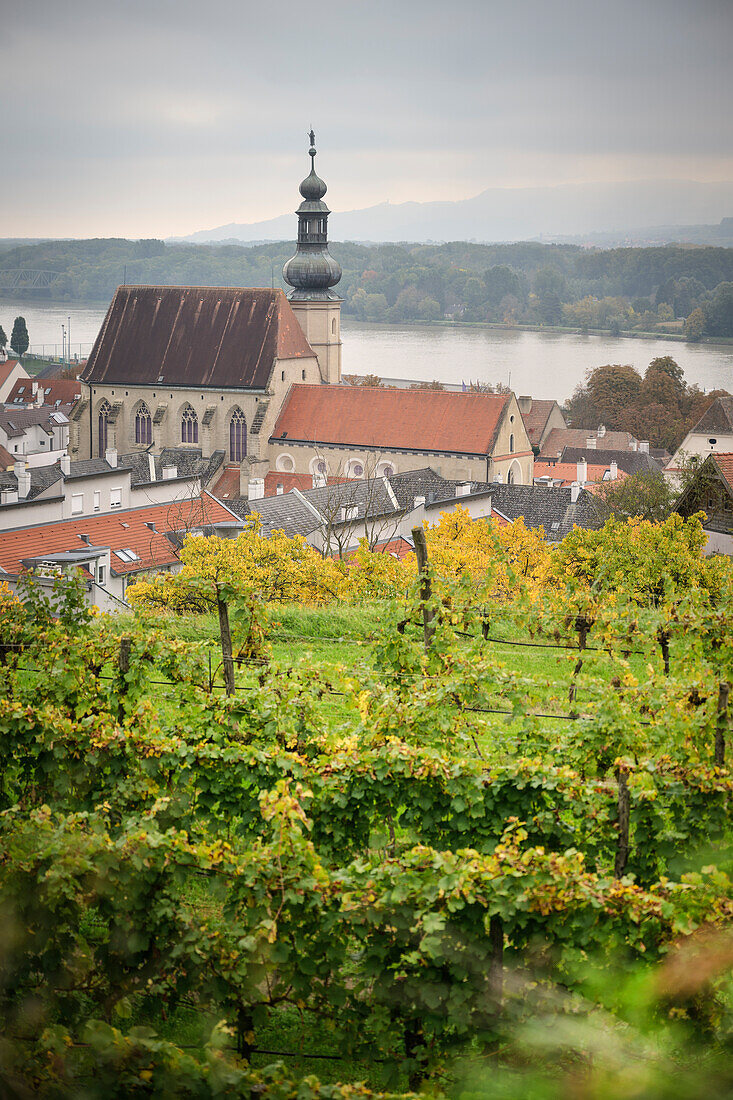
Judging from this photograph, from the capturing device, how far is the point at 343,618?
14.7 metres

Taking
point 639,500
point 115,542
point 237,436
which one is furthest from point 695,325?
point 115,542

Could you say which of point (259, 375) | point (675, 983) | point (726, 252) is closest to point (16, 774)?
point (675, 983)

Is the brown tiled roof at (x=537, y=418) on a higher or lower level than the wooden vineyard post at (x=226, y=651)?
lower

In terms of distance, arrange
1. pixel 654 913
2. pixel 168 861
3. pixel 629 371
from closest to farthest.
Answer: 1. pixel 654 913
2. pixel 168 861
3. pixel 629 371

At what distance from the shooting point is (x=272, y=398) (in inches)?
2016

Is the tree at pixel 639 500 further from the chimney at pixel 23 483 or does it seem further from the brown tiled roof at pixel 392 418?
the chimney at pixel 23 483

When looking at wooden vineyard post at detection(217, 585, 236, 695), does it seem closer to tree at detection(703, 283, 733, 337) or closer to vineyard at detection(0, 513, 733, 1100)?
vineyard at detection(0, 513, 733, 1100)

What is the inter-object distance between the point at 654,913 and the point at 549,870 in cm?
51

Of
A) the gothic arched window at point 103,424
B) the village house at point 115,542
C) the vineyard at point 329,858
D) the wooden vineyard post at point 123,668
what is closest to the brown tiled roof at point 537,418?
the gothic arched window at point 103,424

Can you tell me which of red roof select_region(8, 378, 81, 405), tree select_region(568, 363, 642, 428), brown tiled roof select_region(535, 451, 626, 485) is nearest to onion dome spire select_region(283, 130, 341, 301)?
brown tiled roof select_region(535, 451, 626, 485)

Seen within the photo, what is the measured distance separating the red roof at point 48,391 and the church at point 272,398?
27387 mm

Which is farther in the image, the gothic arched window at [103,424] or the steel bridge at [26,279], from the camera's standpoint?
the gothic arched window at [103,424]

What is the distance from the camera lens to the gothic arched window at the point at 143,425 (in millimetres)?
55500

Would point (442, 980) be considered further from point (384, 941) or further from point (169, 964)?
point (169, 964)
